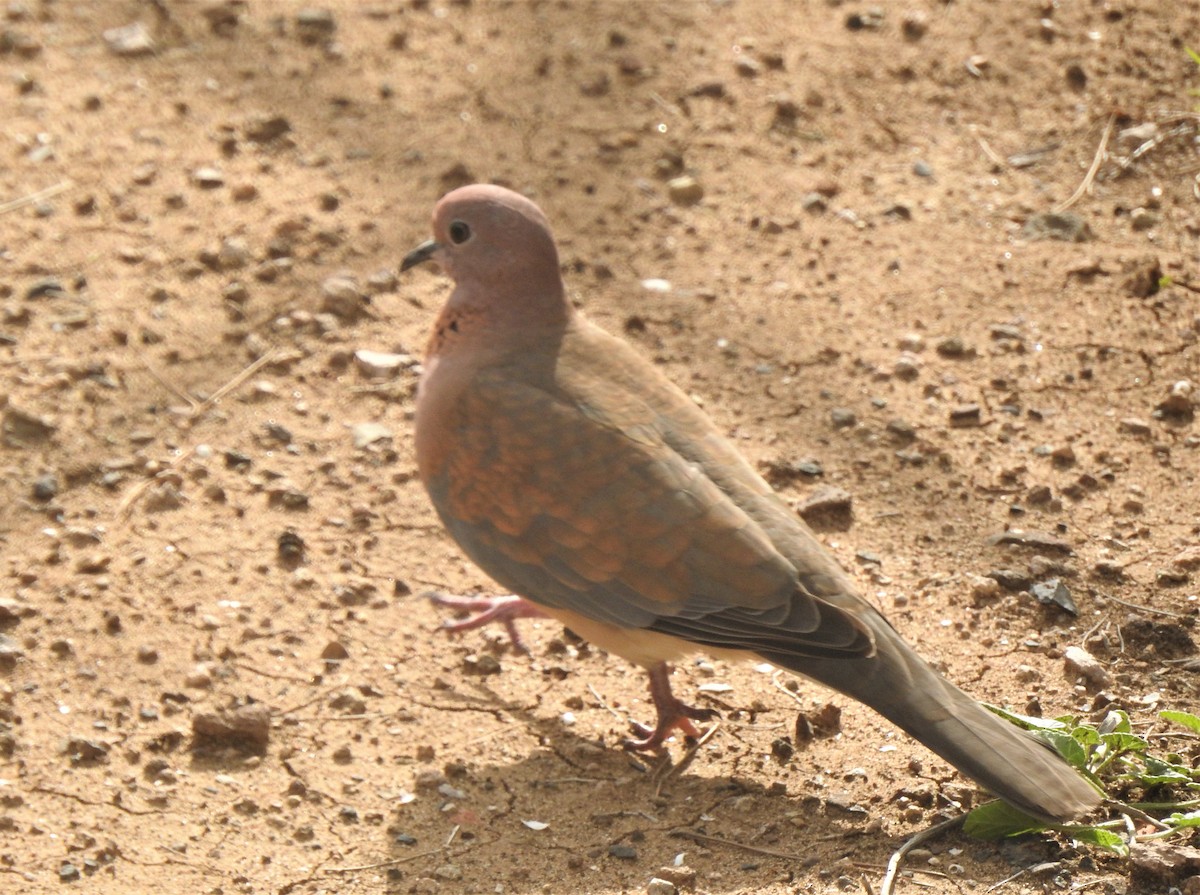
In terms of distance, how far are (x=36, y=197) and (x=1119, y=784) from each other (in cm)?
437

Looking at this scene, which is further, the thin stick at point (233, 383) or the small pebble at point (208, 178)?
the small pebble at point (208, 178)

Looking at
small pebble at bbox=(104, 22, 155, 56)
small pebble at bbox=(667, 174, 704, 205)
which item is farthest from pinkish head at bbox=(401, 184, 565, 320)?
small pebble at bbox=(104, 22, 155, 56)

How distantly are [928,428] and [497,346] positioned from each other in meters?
1.49

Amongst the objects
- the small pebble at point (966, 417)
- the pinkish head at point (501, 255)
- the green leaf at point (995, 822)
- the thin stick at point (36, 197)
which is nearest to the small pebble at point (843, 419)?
the small pebble at point (966, 417)

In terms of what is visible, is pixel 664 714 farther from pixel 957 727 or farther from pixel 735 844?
pixel 957 727

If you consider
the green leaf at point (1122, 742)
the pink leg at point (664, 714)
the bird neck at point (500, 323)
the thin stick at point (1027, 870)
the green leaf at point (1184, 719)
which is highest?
the bird neck at point (500, 323)

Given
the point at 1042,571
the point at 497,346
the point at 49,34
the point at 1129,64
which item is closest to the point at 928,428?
the point at 1042,571

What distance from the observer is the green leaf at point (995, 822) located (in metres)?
3.13

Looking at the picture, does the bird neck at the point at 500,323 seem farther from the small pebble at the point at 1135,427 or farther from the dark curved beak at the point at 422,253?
the small pebble at the point at 1135,427

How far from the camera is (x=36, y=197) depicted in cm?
556

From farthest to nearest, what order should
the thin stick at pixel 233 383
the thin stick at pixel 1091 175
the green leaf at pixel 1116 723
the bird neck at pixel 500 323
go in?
the thin stick at pixel 1091 175, the thin stick at pixel 233 383, the bird neck at pixel 500 323, the green leaf at pixel 1116 723

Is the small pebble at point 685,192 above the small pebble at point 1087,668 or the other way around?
above

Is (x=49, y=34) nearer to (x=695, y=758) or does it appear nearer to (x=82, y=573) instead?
(x=82, y=573)

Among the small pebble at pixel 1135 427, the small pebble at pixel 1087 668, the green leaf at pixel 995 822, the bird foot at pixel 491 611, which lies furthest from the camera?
the small pebble at pixel 1135 427
